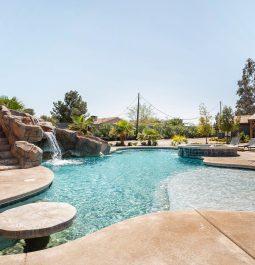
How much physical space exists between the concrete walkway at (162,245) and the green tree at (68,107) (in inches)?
1905

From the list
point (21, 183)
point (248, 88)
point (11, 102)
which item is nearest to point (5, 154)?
point (21, 183)

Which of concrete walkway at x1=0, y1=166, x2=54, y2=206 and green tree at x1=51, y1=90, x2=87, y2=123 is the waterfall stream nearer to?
concrete walkway at x1=0, y1=166, x2=54, y2=206

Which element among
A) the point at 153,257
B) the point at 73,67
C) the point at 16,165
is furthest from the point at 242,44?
the point at 153,257

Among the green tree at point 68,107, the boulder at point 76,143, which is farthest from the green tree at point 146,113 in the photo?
the boulder at point 76,143

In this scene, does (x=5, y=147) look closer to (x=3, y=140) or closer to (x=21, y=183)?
(x=3, y=140)

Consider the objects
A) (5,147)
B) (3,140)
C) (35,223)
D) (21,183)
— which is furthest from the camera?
(3,140)

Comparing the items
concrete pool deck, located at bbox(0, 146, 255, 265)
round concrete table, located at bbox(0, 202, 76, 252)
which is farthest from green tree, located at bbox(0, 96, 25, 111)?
concrete pool deck, located at bbox(0, 146, 255, 265)

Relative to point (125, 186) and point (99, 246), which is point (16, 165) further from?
point (99, 246)

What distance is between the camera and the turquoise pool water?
6.25m

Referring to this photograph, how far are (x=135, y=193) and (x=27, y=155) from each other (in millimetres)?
5127

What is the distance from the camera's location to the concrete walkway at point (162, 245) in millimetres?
2820

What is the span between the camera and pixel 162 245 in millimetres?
3168

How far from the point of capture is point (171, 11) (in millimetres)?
14883

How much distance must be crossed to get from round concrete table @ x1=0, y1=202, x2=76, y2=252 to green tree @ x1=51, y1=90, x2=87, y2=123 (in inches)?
1861
